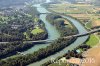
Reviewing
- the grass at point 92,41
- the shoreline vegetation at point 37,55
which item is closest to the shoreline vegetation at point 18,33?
the shoreline vegetation at point 37,55

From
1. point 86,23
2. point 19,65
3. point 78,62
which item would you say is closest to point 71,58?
point 78,62

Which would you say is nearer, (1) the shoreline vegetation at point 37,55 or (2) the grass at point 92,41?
(1) the shoreline vegetation at point 37,55

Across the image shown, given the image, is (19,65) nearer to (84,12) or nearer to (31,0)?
(84,12)

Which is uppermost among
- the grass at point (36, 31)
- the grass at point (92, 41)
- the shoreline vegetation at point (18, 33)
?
the shoreline vegetation at point (18, 33)

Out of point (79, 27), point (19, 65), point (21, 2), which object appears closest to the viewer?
point (19, 65)

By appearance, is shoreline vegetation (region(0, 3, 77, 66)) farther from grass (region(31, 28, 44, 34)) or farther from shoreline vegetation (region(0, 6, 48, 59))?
grass (region(31, 28, 44, 34))

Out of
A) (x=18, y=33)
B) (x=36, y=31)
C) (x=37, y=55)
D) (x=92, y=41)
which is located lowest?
(x=92, y=41)

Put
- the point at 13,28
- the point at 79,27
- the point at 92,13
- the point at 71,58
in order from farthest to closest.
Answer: the point at 92,13, the point at 79,27, the point at 13,28, the point at 71,58

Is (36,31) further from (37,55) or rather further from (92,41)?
(37,55)

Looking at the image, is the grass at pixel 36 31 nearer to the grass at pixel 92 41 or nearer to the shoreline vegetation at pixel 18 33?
the shoreline vegetation at pixel 18 33

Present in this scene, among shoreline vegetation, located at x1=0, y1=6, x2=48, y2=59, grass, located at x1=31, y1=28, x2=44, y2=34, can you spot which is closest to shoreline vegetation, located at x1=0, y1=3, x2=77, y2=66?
shoreline vegetation, located at x1=0, y1=6, x2=48, y2=59

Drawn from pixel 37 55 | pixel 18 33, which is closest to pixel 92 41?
pixel 37 55
